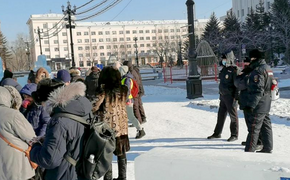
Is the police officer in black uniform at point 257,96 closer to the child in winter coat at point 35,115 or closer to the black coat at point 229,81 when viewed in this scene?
the black coat at point 229,81

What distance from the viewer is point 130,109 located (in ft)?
21.3

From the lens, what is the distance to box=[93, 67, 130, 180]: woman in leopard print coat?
4.22 metres

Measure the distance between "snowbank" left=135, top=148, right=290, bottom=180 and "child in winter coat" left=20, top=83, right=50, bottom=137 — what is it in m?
1.92

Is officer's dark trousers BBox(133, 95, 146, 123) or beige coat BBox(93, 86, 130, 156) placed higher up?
beige coat BBox(93, 86, 130, 156)

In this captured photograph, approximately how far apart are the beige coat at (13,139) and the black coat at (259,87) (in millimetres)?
3334

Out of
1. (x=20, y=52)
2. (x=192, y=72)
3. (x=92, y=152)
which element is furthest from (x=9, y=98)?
(x=20, y=52)

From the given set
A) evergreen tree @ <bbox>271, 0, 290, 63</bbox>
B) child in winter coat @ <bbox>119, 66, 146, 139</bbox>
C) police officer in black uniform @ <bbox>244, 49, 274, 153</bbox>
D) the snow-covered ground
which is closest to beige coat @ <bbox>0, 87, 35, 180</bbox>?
the snow-covered ground

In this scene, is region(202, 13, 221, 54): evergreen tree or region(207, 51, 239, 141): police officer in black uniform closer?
region(207, 51, 239, 141): police officer in black uniform

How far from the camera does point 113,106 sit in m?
4.28

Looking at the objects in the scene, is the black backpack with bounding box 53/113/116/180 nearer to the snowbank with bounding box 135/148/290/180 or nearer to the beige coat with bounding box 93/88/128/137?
the snowbank with bounding box 135/148/290/180

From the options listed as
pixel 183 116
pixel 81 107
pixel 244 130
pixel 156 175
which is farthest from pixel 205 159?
pixel 183 116

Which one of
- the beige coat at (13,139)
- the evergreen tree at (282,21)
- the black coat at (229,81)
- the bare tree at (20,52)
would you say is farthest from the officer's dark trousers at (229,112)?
the bare tree at (20,52)

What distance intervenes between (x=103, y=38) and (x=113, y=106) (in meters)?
120

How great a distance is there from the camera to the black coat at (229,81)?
19.8 ft
